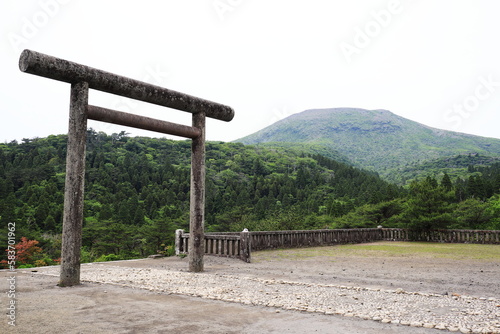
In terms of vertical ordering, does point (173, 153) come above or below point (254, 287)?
above

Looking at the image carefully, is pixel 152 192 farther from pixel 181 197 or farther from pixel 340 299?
pixel 340 299

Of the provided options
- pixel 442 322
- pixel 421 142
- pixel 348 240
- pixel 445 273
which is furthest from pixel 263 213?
pixel 421 142

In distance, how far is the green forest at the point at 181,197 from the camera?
83.2 ft

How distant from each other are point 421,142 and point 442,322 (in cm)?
20581

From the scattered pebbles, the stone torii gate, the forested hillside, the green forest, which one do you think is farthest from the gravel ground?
the forested hillside

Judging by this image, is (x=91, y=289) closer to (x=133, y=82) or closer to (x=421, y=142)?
(x=133, y=82)

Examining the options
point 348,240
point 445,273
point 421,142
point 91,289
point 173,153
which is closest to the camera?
point 91,289

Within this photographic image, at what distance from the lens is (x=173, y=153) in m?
85.9

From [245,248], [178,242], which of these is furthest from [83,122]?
[178,242]

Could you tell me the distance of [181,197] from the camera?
5978 cm

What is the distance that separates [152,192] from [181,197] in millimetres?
4636

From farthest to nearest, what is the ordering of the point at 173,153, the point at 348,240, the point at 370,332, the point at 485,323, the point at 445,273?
the point at 173,153, the point at 348,240, the point at 445,273, the point at 485,323, the point at 370,332

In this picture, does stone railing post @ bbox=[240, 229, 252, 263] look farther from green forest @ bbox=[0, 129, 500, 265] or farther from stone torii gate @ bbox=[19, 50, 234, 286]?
green forest @ bbox=[0, 129, 500, 265]

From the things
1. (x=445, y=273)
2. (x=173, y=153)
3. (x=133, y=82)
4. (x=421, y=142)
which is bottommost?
(x=445, y=273)
